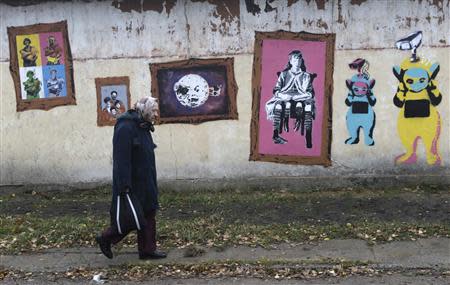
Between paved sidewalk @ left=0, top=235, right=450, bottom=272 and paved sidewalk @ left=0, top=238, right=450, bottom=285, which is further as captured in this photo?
paved sidewalk @ left=0, top=235, right=450, bottom=272

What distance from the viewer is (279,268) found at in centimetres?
533

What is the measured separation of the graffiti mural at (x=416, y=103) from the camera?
7.80 meters

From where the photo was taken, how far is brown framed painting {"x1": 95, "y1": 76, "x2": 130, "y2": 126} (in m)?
8.08

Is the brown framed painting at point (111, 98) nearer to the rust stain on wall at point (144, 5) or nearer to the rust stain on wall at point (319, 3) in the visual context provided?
the rust stain on wall at point (144, 5)

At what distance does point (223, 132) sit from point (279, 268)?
311 cm

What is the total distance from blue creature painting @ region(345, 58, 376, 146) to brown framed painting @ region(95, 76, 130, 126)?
10.5 ft

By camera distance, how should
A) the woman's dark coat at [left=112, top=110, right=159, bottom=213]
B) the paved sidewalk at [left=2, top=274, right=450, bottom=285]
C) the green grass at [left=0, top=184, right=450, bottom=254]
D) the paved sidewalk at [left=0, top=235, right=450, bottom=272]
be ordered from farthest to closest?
the green grass at [left=0, top=184, right=450, bottom=254], the paved sidewalk at [left=0, top=235, right=450, bottom=272], the woman's dark coat at [left=112, top=110, right=159, bottom=213], the paved sidewalk at [left=2, top=274, right=450, bottom=285]

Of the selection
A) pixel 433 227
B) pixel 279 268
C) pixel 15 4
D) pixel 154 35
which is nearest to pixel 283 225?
pixel 279 268

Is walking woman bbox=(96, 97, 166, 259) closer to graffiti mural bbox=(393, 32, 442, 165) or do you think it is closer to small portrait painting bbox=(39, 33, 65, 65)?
small portrait painting bbox=(39, 33, 65, 65)

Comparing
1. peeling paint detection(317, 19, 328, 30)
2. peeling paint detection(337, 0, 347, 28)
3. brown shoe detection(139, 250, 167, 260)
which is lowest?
brown shoe detection(139, 250, 167, 260)

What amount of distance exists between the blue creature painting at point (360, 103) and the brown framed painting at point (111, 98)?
3205mm

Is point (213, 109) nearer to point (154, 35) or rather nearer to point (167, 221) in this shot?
point (154, 35)

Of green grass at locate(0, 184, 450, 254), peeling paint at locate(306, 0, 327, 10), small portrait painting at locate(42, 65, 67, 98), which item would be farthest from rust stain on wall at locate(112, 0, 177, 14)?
green grass at locate(0, 184, 450, 254)

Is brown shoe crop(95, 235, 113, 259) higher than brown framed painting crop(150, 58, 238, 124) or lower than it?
lower
